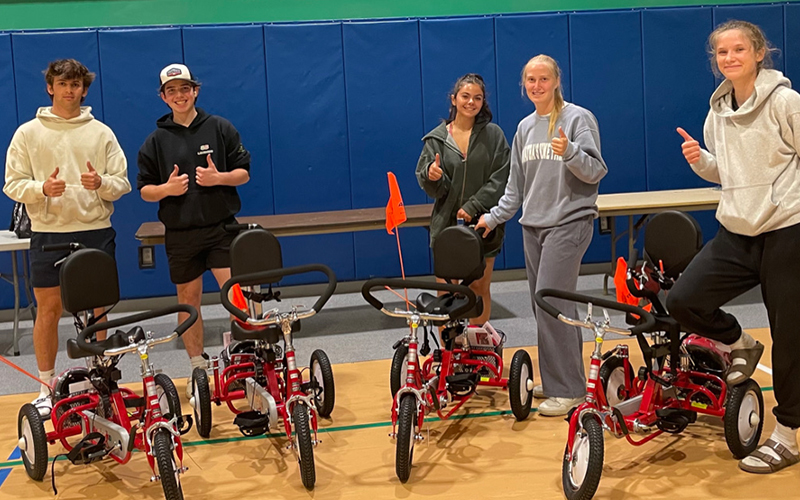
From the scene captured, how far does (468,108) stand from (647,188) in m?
3.56

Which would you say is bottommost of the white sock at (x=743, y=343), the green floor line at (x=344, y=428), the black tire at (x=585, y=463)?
the green floor line at (x=344, y=428)

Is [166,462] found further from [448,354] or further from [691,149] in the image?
[691,149]

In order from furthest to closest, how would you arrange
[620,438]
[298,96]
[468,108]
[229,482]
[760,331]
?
[298,96], [760,331], [468,108], [620,438], [229,482]

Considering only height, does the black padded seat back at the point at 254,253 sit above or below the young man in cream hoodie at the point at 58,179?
below

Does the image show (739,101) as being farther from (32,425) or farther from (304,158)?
(304,158)

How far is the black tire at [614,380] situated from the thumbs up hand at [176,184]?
2239 millimetres

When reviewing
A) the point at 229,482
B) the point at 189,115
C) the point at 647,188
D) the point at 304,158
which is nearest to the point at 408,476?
the point at 229,482

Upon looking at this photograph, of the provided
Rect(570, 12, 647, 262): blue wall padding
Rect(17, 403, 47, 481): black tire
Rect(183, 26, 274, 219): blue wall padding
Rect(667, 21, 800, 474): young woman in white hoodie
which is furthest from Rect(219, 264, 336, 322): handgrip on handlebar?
Rect(570, 12, 647, 262): blue wall padding

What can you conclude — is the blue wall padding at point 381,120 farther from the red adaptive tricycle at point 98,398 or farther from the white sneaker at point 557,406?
the red adaptive tricycle at point 98,398

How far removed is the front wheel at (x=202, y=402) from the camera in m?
3.72

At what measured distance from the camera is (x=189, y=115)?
4340 mm

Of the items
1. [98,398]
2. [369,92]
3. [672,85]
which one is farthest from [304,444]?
[672,85]

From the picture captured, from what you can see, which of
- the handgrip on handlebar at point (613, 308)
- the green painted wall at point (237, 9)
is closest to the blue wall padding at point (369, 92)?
the green painted wall at point (237, 9)

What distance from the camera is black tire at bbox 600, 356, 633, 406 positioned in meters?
3.46
